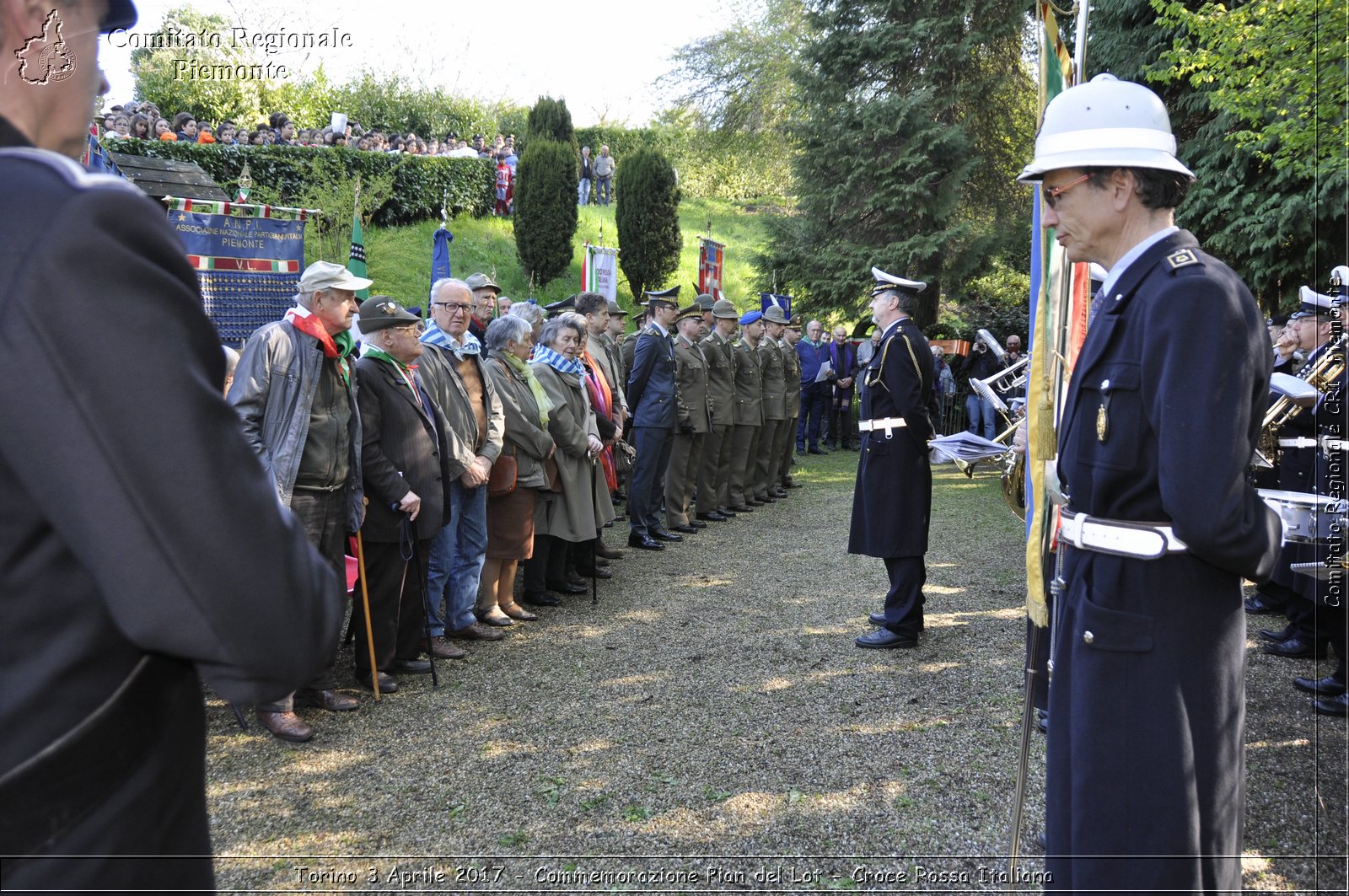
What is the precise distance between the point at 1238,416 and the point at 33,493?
2114mm

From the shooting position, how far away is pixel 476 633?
6.46m

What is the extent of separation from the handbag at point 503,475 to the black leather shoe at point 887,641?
261 cm

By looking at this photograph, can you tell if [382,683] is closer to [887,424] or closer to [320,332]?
[320,332]

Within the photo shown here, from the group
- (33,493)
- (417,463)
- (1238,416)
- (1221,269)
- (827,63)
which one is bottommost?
(417,463)

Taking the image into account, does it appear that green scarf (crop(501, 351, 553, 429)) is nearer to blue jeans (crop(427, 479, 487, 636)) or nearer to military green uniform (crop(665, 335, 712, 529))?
blue jeans (crop(427, 479, 487, 636))

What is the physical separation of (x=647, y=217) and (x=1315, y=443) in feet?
67.0

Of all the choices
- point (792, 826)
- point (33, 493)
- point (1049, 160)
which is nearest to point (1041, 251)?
point (1049, 160)

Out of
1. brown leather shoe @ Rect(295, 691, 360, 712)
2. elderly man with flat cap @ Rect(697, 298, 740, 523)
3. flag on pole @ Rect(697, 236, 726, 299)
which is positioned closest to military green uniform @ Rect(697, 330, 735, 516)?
elderly man with flat cap @ Rect(697, 298, 740, 523)

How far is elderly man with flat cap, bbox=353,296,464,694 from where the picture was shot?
17.7 feet

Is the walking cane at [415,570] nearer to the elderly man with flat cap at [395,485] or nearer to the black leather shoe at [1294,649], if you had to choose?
the elderly man with flat cap at [395,485]

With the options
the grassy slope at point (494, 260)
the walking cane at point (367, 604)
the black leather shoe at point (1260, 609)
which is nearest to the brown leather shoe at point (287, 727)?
the walking cane at point (367, 604)

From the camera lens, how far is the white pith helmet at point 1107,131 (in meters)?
2.30

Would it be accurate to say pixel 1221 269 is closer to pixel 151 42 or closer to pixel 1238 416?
pixel 1238 416

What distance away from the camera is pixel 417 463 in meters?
5.61
